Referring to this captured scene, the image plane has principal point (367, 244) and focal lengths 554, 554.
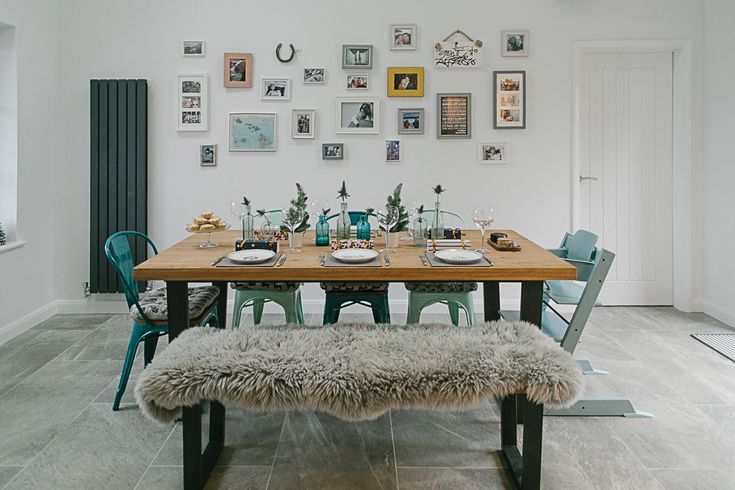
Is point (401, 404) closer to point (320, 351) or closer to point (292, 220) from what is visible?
point (320, 351)

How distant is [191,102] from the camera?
4.25m

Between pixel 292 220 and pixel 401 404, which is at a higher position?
pixel 292 220

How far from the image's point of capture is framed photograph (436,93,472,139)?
4246 millimetres

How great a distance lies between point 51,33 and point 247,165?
5.60 ft

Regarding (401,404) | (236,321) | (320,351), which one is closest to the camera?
(401,404)

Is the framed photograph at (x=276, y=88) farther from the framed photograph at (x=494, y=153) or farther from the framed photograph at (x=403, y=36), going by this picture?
the framed photograph at (x=494, y=153)

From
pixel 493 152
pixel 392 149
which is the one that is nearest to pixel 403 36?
pixel 392 149

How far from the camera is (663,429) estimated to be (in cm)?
237

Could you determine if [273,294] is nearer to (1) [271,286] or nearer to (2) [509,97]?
(1) [271,286]

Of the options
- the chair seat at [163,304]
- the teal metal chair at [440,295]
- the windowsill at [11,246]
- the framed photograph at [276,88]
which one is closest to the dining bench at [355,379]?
the chair seat at [163,304]

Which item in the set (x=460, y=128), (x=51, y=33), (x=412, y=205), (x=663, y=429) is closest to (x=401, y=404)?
(x=663, y=429)

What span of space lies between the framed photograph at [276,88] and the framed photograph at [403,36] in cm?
86

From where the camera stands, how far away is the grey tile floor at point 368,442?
199cm

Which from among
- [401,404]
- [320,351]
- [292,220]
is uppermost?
[292,220]
